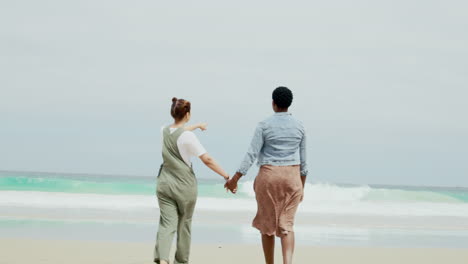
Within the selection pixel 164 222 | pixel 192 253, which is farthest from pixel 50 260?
pixel 164 222

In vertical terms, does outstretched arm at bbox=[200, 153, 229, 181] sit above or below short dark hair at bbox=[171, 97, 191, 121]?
below

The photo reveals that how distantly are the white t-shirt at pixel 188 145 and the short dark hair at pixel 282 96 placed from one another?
823 mm

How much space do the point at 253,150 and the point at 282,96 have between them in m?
0.56

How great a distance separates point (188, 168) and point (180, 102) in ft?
1.94

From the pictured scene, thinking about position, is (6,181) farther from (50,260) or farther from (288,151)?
(288,151)

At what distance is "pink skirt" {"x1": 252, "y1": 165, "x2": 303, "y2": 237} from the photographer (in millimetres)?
5926

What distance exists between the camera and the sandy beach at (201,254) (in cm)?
792

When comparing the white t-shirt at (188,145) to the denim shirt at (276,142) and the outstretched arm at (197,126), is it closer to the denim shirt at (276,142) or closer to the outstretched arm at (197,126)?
the outstretched arm at (197,126)

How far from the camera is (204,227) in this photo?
42.8 feet

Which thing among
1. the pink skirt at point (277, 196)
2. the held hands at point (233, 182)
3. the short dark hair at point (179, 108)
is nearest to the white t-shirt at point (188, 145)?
the short dark hair at point (179, 108)

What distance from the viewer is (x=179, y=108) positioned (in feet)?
19.0

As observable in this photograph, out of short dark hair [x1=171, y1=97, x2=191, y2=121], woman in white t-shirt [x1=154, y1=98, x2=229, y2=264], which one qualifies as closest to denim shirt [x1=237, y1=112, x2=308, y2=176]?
woman in white t-shirt [x1=154, y1=98, x2=229, y2=264]

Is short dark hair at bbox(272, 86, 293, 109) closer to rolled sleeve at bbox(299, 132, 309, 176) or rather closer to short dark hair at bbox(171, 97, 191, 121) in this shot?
rolled sleeve at bbox(299, 132, 309, 176)

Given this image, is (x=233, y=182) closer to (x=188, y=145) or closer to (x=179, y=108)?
(x=188, y=145)
